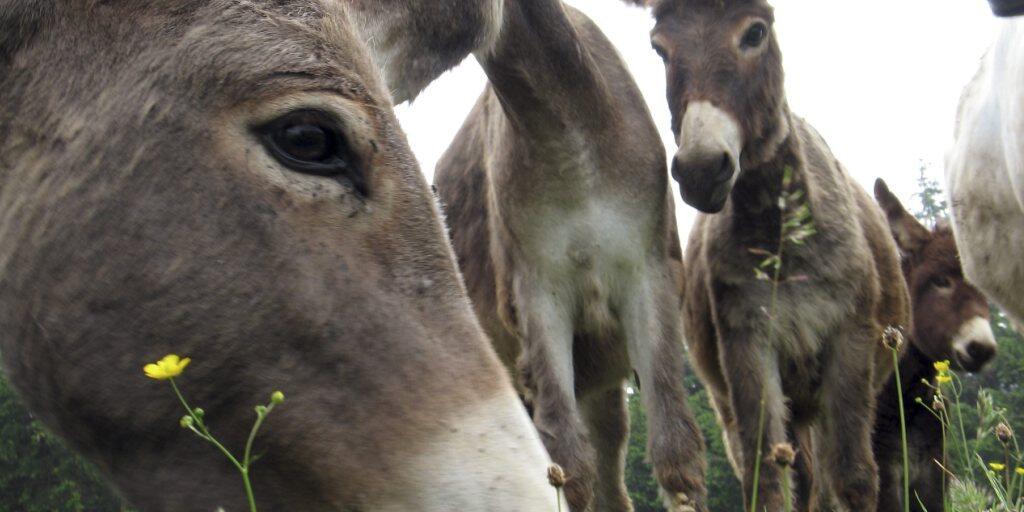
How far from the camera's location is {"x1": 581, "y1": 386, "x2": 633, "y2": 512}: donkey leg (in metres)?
5.89

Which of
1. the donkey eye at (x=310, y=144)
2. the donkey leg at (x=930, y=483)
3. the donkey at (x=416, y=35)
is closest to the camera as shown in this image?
the donkey eye at (x=310, y=144)

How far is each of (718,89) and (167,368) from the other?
3.69 meters

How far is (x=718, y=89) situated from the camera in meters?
4.80

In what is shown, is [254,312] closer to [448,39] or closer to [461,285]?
[461,285]

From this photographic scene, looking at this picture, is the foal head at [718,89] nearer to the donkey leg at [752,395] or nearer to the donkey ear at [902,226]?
the donkey leg at [752,395]

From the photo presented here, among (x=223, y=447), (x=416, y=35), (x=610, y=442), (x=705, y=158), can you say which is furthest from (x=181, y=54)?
(x=610, y=442)

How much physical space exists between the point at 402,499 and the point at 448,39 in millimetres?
2097

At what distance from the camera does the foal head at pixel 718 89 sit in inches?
178

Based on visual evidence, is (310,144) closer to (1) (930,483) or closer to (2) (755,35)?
(2) (755,35)

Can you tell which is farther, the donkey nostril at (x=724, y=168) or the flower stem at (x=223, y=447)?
the donkey nostril at (x=724, y=168)

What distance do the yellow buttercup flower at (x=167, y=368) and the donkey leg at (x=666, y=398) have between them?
2.80 meters

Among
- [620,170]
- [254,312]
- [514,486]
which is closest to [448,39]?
[620,170]

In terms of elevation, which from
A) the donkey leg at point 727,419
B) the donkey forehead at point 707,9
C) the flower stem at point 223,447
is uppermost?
the donkey forehead at point 707,9

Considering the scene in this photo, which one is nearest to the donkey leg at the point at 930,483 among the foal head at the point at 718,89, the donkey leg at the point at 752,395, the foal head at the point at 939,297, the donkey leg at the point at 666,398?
the foal head at the point at 939,297
